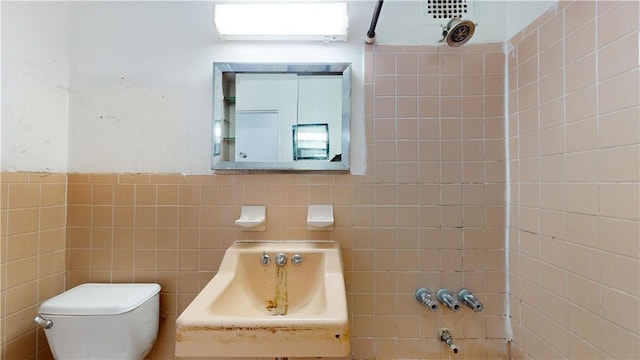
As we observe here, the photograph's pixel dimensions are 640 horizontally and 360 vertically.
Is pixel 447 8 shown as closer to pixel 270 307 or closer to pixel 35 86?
pixel 270 307

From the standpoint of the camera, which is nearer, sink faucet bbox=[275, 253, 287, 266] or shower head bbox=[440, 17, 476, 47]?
shower head bbox=[440, 17, 476, 47]

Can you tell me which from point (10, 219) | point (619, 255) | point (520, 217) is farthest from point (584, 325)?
point (10, 219)

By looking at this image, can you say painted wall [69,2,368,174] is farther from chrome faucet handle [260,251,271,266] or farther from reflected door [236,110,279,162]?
chrome faucet handle [260,251,271,266]

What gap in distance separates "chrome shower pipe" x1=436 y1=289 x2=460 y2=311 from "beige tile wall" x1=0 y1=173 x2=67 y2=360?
5.71 feet

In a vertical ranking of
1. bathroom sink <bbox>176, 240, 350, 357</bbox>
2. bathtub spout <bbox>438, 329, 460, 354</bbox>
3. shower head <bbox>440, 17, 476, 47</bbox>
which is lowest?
bathtub spout <bbox>438, 329, 460, 354</bbox>

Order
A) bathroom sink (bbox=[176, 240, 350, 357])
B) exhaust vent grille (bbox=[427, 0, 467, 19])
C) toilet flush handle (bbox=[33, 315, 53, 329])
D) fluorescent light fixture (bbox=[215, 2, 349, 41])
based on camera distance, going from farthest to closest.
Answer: fluorescent light fixture (bbox=[215, 2, 349, 41])
exhaust vent grille (bbox=[427, 0, 467, 19])
toilet flush handle (bbox=[33, 315, 53, 329])
bathroom sink (bbox=[176, 240, 350, 357])

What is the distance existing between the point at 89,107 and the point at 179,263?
851mm

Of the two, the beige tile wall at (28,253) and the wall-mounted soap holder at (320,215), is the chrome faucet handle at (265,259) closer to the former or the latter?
the wall-mounted soap holder at (320,215)

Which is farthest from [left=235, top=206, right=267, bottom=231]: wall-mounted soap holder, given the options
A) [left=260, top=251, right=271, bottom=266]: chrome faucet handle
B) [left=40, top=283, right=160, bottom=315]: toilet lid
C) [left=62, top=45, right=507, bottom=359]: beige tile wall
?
[left=40, top=283, right=160, bottom=315]: toilet lid

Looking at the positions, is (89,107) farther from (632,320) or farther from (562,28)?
(632,320)

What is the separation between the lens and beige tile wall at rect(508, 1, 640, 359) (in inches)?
30.8

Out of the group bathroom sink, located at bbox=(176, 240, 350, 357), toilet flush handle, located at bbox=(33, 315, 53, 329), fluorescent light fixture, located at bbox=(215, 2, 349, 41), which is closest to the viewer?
bathroom sink, located at bbox=(176, 240, 350, 357)

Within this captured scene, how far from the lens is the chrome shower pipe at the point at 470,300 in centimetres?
114

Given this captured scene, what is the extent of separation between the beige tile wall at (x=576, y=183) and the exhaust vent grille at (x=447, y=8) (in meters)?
0.31
